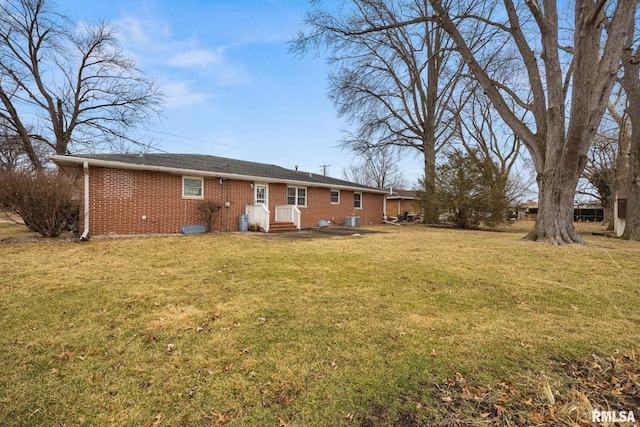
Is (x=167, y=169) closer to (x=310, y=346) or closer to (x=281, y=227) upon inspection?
(x=281, y=227)

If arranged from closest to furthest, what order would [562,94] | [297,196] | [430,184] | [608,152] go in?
[562,94] → [297,196] → [430,184] → [608,152]

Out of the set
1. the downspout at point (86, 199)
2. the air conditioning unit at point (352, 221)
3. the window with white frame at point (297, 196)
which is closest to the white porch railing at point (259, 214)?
the window with white frame at point (297, 196)

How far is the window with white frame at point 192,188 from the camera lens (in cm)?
1171

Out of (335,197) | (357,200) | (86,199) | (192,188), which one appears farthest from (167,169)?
(357,200)

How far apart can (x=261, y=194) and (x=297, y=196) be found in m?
2.40

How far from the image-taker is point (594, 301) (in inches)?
160

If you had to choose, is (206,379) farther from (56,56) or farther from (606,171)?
(606,171)

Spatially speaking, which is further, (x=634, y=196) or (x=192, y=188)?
(x=634, y=196)

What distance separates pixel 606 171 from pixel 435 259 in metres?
26.8

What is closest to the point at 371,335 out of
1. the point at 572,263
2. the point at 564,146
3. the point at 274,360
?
the point at 274,360

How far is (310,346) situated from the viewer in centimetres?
271

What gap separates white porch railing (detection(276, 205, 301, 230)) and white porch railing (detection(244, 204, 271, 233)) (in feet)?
5.72

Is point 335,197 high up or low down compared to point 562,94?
down

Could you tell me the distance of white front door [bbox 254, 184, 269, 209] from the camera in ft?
46.1
